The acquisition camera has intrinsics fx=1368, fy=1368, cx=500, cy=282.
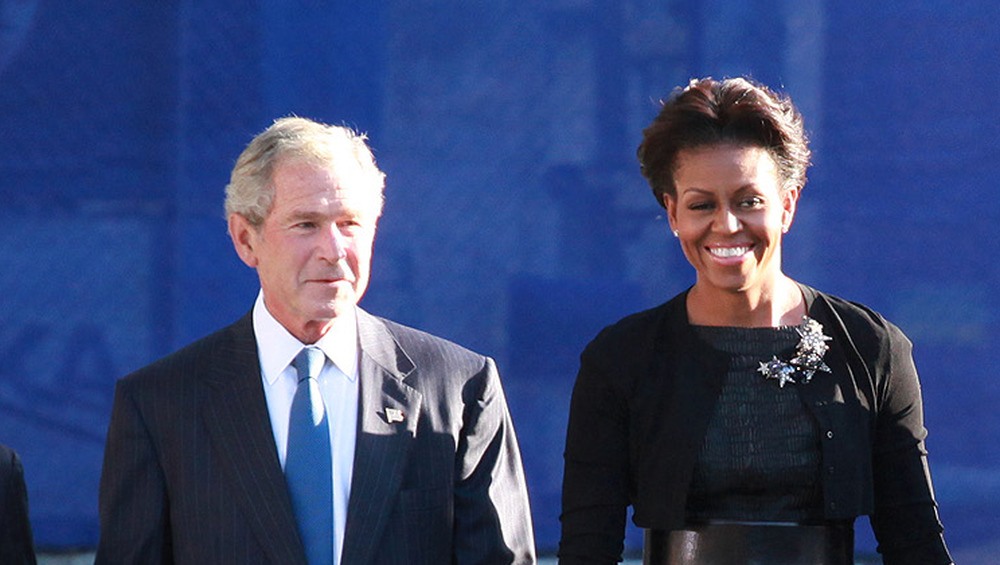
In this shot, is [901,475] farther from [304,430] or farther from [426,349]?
[304,430]

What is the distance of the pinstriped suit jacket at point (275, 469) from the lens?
229 cm

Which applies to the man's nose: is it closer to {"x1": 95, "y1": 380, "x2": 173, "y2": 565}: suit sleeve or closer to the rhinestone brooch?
{"x1": 95, "y1": 380, "x2": 173, "y2": 565}: suit sleeve

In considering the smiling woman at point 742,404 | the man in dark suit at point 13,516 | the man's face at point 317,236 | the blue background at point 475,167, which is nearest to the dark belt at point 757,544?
the smiling woman at point 742,404

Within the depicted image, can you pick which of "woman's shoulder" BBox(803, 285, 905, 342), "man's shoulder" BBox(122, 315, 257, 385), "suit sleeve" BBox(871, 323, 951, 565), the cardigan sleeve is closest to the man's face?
"man's shoulder" BBox(122, 315, 257, 385)

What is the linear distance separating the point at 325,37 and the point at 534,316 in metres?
0.85

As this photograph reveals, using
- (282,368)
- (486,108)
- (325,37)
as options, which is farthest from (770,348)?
(325,37)

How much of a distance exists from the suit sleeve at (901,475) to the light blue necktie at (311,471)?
→ 3.28 feet

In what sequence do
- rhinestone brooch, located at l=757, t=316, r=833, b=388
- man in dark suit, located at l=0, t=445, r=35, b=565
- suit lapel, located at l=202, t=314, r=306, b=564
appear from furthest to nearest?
1. rhinestone brooch, located at l=757, t=316, r=833, b=388
2. man in dark suit, located at l=0, t=445, r=35, b=565
3. suit lapel, located at l=202, t=314, r=306, b=564

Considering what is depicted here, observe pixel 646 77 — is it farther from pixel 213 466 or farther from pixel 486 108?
pixel 213 466

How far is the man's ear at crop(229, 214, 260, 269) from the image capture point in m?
2.42

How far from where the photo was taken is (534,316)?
3.36 metres

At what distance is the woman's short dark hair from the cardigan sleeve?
39 centimetres

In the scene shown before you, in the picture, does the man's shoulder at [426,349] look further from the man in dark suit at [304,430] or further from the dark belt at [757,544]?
the dark belt at [757,544]

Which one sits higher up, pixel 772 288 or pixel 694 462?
pixel 772 288
